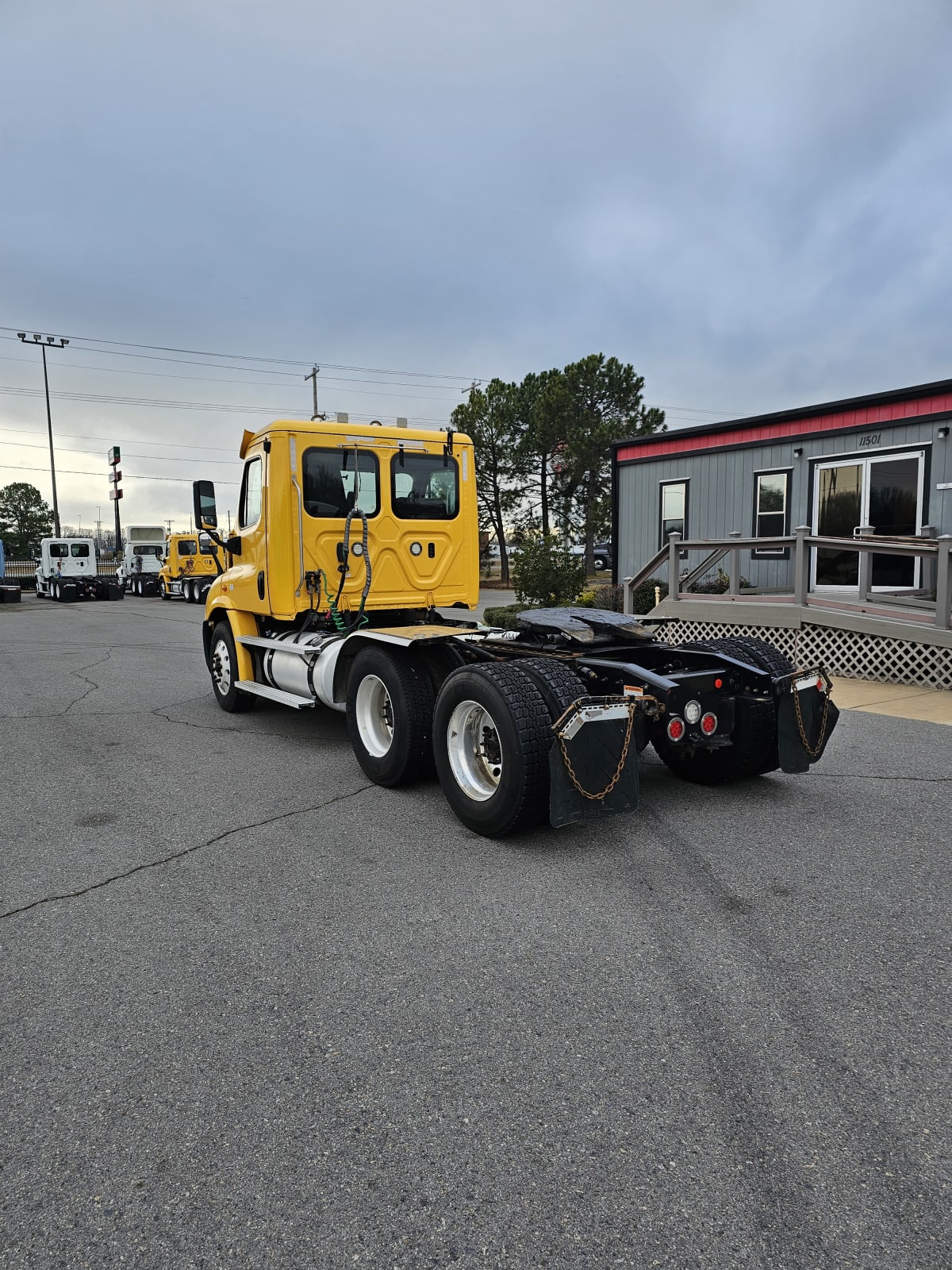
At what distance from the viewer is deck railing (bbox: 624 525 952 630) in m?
9.30

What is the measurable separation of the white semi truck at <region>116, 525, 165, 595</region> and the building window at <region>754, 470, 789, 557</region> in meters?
27.6

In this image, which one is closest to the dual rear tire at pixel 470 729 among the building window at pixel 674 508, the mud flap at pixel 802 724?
the mud flap at pixel 802 724

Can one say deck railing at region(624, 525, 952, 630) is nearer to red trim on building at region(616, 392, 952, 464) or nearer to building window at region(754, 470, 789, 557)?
building window at region(754, 470, 789, 557)

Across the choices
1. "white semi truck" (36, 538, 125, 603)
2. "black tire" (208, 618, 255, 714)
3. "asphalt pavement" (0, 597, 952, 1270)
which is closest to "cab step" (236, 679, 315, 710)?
"black tire" (208, 618, 255, 714)

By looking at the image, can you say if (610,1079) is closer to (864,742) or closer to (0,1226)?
(0,1226)

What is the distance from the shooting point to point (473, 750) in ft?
16.8

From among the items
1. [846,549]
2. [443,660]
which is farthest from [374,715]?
[846,549]

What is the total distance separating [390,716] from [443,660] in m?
0.59

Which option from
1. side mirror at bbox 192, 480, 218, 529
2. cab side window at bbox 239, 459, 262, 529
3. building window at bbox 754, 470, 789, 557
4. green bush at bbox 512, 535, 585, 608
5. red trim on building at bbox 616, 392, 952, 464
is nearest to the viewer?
cab side window at bbox 239, 459, 262, 529

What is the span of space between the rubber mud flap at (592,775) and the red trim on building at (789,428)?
10.6 m

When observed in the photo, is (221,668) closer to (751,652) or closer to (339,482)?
(339,482)

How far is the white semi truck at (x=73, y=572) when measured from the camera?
3316 centimetres

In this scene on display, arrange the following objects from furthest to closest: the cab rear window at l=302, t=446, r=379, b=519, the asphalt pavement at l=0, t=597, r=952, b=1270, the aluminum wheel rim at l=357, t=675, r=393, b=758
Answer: the cab rear window at l=302, t=446, r=379, b=519
the aluminum wheel rim at l=357, t=675, r=393, b=758
the asphalt pavement at l=0, t=597, r=952, b=1270

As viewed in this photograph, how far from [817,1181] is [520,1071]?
0.88m
